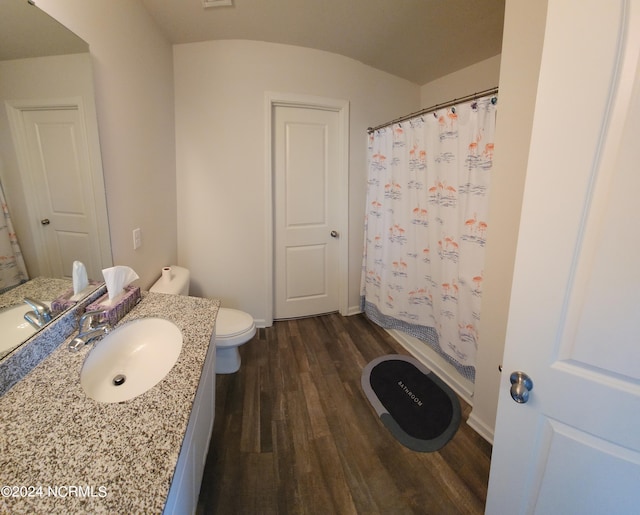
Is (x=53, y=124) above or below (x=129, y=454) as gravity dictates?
above

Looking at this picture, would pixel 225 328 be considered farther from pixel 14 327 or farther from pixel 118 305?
pixel 14 327

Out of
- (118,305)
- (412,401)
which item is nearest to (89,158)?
(118,305)

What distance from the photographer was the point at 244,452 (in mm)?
1370

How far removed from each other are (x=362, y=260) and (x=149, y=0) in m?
2.43

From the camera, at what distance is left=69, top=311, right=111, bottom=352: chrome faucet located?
0.93 meters

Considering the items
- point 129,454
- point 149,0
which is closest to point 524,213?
point 129,454

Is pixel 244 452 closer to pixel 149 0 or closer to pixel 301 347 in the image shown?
pixel 301 347

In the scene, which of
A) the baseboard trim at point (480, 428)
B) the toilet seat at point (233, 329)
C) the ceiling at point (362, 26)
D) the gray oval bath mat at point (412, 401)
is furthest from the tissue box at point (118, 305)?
the baseboard trim at point (480, 428)

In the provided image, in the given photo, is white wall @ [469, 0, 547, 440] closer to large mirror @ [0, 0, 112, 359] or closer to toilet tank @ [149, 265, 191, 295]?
large mirror @ [0, 0, 112, 359]

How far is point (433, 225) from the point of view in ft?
6.25

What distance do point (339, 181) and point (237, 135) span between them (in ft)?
3.22

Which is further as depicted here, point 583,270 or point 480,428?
point 480,428

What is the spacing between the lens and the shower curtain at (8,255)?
773 mm

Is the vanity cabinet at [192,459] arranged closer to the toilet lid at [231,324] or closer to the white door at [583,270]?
the toilet lid at [231,324]
